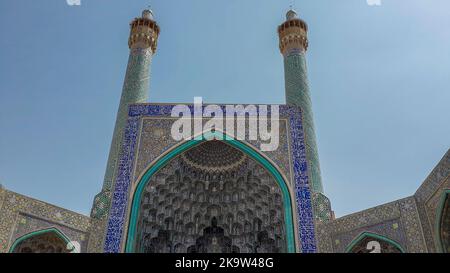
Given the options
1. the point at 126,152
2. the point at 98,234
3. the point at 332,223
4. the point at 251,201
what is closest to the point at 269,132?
the point at 251,201

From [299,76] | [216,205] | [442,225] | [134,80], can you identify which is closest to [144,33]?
[134,80]

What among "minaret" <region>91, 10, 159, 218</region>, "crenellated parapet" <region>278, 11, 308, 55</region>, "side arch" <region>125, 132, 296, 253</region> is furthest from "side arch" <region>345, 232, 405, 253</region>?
"crenellated parapet" <region>278, 11, 308, 55</region>

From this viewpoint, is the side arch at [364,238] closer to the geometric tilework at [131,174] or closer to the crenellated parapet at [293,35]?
the geometric tilework at [131,174]

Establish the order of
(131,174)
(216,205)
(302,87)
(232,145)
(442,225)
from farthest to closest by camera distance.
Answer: (302,87), (216,205), (232,145), (131,174), (442,225)

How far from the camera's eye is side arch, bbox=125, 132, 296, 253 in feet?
28.2

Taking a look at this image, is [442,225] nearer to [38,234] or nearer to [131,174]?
[131,174]

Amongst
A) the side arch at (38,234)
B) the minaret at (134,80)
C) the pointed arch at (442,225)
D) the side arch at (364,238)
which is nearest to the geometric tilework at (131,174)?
the minaret at (134,80)

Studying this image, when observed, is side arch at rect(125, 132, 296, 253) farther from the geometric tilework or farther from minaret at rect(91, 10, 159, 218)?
minaret at rect(91, 10, 159, 218)

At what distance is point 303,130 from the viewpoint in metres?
9.77

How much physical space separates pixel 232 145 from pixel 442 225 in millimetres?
4317

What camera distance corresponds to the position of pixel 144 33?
12562mm

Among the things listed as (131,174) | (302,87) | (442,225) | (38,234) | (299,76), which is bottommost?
(442,225)
